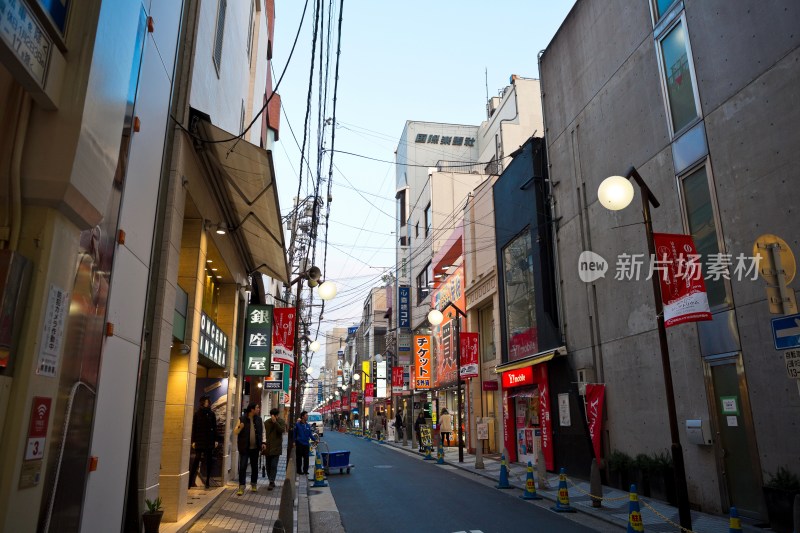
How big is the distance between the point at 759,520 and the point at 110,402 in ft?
36.5

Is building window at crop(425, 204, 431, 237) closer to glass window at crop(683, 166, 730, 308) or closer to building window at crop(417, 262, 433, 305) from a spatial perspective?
building window at crop(417, 262, 433, 305)

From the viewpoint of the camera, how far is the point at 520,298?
903 inches

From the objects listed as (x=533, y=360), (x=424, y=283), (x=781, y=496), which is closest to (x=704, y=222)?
(x=781, y=496)

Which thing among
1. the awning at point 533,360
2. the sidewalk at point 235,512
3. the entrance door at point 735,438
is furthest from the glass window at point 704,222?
the sidewalk at point 235,512

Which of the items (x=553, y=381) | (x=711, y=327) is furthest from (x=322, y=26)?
(x=553, y=381)

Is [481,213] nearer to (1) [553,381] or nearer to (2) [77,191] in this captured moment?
(1) [553,381]

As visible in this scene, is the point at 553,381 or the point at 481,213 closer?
the point at 553,381

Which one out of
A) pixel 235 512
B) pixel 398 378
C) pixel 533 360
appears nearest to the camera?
pixel 235 512

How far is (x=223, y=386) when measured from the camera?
1641cm

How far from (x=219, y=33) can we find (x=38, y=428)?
34.8 ft

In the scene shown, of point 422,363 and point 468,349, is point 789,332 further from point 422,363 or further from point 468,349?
point 422,363

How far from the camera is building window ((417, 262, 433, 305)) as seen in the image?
135 ft

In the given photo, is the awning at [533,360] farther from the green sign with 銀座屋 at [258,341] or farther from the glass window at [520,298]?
the green sign with 銀座屋 at [258,341]

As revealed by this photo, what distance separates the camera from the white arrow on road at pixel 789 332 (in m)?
6.87
